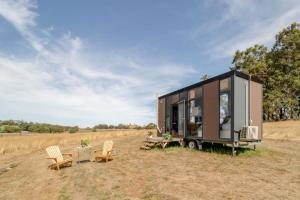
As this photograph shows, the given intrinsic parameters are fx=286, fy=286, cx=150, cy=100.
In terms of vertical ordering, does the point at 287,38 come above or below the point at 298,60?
above

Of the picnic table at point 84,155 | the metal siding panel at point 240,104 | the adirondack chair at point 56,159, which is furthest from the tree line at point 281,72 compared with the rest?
the adirondack chair at point 56,159

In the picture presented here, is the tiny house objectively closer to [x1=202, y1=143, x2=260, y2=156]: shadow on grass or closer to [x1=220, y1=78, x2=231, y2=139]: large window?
[x1=220, y1=78, x2=231, y2=139]: large window

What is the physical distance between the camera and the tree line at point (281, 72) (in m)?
34.3

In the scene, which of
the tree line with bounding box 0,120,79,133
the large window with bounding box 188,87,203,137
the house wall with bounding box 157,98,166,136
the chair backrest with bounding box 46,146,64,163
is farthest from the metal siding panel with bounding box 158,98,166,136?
the tree line with bounding box 0,120,79,133

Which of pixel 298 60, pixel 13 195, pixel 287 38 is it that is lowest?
pixel 13 195

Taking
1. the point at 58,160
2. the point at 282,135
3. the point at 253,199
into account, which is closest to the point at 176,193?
the point at 253,199

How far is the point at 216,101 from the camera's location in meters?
13.8

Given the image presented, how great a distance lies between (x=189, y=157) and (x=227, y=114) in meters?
2.63

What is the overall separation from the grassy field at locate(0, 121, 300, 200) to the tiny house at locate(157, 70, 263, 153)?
102cm

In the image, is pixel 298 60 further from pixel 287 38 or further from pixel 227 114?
pixel 227 114

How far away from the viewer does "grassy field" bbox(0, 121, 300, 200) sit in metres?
7.41

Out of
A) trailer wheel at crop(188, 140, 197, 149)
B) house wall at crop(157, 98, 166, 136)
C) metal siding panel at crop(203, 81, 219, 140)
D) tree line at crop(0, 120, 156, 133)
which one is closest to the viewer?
metal siding panel at crop(203, 81, 219, 140)

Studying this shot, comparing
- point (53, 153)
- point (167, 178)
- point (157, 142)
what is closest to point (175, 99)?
point (157, 142)

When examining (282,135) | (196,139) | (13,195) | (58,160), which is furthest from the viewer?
(282,135)
